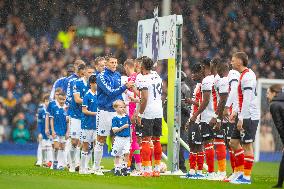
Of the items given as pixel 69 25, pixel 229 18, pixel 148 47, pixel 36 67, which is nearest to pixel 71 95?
pixel 148 47

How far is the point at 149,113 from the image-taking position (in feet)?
56.1

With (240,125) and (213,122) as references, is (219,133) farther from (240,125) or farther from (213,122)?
(240,125)

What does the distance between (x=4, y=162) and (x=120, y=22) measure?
1360cm

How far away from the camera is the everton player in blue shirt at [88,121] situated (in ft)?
58.5

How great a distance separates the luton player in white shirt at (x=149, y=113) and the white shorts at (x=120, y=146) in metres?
0.35

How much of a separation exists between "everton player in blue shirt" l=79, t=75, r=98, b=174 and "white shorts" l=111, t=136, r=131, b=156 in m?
0.84

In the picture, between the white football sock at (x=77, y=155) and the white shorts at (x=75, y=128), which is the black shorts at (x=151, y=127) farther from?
the white football sock at (x=77, y=155)

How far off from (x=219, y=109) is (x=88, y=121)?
3074 millimetres

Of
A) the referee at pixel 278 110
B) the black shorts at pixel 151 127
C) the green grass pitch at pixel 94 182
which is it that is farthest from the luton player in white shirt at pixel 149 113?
the referee at pixel 278 110

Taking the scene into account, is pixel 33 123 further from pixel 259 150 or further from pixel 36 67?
pixel 259 150

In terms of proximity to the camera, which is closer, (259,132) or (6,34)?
(259,132)

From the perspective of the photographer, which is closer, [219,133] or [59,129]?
[219,133]

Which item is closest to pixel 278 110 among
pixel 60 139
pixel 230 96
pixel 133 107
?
pixel 230 96

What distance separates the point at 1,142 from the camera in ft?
96.4
